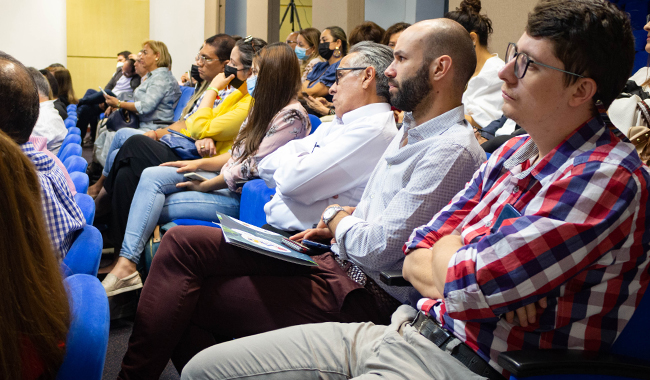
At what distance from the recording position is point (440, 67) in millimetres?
1636

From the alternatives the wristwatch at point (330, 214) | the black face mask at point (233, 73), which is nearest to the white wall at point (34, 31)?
the black face mask at point (233, 73)

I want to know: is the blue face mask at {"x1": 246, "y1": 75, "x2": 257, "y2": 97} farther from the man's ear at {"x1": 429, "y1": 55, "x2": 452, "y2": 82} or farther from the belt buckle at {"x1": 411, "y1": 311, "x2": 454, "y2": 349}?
the belt buckle at {"x1": 411, "y1": 311, "x2": 454, "y2": 349}

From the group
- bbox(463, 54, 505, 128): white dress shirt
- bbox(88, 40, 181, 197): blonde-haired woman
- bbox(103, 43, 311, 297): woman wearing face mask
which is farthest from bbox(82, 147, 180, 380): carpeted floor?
bbox(88, 40, 181, 197): blonde-haired woman

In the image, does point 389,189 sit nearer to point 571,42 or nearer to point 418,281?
point 418,281

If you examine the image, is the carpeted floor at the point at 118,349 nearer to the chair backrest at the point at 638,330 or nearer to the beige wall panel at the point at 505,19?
the chair backrest at the point at 638,330

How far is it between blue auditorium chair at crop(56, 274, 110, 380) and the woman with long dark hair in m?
0.02

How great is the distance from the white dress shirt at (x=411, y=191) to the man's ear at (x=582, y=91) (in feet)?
1.43

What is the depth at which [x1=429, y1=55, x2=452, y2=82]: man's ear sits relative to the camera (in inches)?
64.1

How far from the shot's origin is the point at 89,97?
23.9 ft

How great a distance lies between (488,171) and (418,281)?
11.5 inches

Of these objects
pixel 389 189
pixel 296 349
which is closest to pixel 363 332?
pixel 296 349

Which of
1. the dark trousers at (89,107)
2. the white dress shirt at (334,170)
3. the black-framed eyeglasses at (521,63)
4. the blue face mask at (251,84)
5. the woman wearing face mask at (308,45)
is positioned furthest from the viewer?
the dark trousers at (89,107)

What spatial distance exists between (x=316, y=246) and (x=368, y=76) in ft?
2.41

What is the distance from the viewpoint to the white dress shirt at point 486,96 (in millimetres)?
2688
